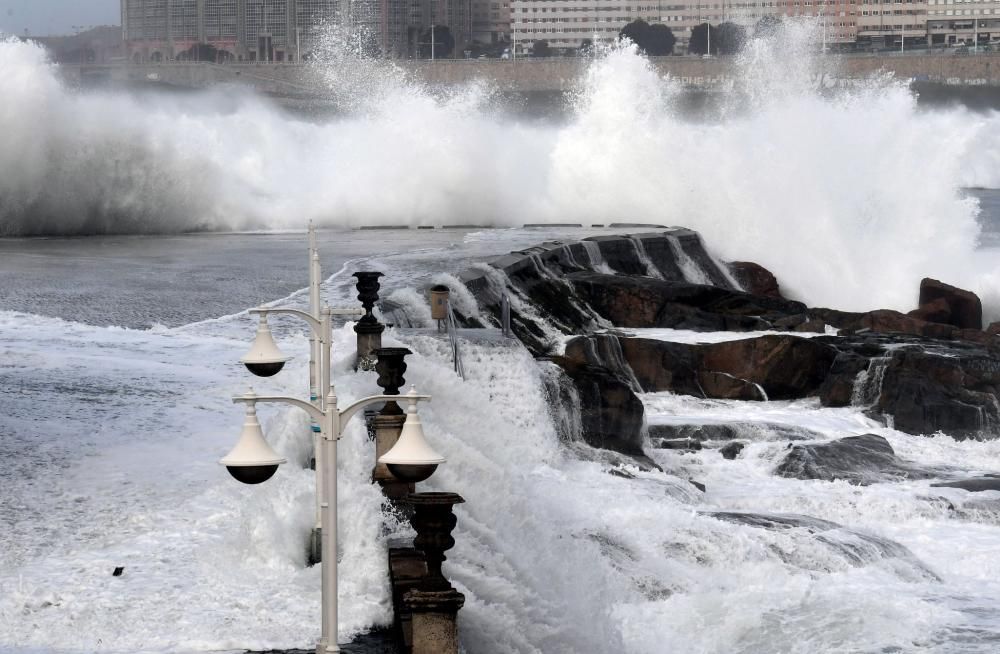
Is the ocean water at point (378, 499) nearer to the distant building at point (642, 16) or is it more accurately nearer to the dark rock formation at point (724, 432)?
the dark rock formation at point (724, 432)

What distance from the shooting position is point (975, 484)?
56.9 ft

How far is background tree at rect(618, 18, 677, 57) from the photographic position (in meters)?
129

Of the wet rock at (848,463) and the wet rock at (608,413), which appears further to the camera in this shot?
the wet rock at (608,413)

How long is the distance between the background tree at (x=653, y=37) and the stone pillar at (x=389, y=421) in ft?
384

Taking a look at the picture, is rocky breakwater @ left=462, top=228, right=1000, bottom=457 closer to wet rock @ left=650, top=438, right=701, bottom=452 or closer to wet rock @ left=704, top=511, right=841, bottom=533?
wet rock @ left=650, top=438, right=701, bottom=452

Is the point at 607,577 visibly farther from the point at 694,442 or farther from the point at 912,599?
the point at 694,442

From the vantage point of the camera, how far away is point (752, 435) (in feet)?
62.6

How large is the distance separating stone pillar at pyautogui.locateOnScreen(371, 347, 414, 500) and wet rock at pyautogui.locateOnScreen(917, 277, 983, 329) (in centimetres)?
1737

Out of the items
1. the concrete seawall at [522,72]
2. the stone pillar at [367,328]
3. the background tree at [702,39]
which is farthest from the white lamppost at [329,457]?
the background tree at [702,39]

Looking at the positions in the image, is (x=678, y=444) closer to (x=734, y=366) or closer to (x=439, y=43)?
(x=734, y=366)

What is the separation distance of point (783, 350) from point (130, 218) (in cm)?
2083

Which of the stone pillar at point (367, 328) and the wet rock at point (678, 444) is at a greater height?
the stone pillar at point (367, 328)

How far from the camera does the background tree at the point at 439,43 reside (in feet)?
449

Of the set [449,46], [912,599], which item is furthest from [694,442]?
[449,46]
